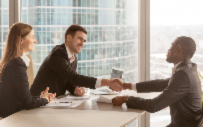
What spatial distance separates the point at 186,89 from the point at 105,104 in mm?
685

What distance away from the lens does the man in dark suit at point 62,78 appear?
2.48 metres

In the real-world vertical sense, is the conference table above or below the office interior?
below

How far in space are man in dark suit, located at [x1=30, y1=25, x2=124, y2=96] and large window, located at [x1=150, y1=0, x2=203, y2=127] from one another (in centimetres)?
105

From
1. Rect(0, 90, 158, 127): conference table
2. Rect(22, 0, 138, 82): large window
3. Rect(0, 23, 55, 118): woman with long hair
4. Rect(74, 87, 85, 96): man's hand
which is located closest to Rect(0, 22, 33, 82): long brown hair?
Rect(0, 23, 55, 118): woman with long hair

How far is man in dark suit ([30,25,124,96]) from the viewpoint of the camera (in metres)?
2.48

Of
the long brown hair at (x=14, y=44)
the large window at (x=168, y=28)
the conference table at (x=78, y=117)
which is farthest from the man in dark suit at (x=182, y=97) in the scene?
the large window at (x=168, y=28)

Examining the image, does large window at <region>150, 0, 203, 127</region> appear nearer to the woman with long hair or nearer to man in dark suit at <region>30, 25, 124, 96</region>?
man in dark suit at <region>30, 25, 124, 96</region>

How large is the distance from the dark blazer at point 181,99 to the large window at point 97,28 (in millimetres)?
1533

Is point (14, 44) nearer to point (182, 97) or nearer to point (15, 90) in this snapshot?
point (15, 90)

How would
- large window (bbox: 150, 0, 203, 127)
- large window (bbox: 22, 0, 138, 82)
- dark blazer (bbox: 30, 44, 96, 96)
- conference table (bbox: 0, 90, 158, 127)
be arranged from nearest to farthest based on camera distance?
1. conference table (bbox: 0, 90, 158, 127)
2. dark blazer (bbox: 30, 44, 96, 96)
3. large window (bbox: 150, 0, 203, 127)
4. large window (bbox: 22, 0, 138, 82)

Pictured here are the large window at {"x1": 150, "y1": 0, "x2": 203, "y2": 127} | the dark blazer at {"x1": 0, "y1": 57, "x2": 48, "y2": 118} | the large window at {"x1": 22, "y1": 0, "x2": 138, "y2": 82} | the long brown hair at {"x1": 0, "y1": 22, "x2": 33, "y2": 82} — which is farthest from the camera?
the large window at {"x1": 22, "y1": 0, "x2": 138, "y2": 82}

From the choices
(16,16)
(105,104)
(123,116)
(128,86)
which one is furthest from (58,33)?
(123,116)

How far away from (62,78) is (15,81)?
79 cm

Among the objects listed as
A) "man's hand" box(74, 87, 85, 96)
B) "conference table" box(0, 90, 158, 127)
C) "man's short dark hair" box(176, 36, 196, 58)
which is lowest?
"conference table" box(0, 90, 158, 127)
